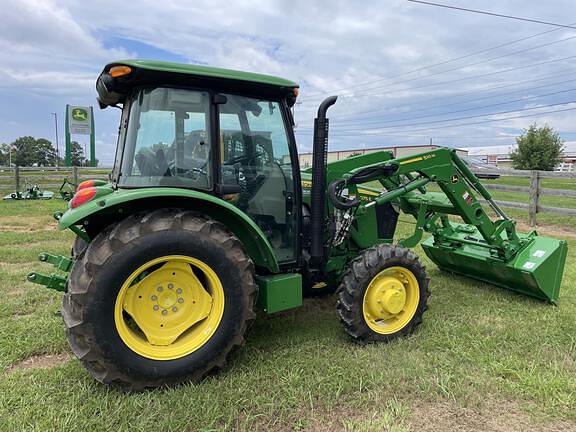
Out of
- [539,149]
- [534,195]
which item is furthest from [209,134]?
[539,149]

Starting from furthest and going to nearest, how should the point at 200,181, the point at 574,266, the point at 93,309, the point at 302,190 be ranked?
the point at 574,266, the point at 302,190, the point at 200,181, the point at 93,309

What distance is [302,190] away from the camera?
12.5 feet

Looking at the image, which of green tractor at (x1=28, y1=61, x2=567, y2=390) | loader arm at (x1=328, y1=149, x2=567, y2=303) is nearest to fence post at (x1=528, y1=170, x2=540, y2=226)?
loader arm at (x1=328, y1=149, x2=567, y2=303)

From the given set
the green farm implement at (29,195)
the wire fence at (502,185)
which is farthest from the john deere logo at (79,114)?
the green farm implement at (29,195)

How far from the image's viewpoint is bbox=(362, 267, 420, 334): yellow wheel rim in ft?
11.9

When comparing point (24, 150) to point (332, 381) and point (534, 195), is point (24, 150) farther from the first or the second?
point (332, 381)

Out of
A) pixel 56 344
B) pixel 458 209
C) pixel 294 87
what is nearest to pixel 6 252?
pixel 56 344

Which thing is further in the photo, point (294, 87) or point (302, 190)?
point (302, 190)

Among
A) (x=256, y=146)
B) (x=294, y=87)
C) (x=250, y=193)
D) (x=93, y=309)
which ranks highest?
(x=294, y=87)

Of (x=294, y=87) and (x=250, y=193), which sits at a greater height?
(x=294, y=87)

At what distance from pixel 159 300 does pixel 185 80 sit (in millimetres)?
1557

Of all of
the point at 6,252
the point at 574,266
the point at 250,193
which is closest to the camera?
the point at 250,193

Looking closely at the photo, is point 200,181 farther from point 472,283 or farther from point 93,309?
point 472,283

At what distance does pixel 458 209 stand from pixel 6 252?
6546 mm
